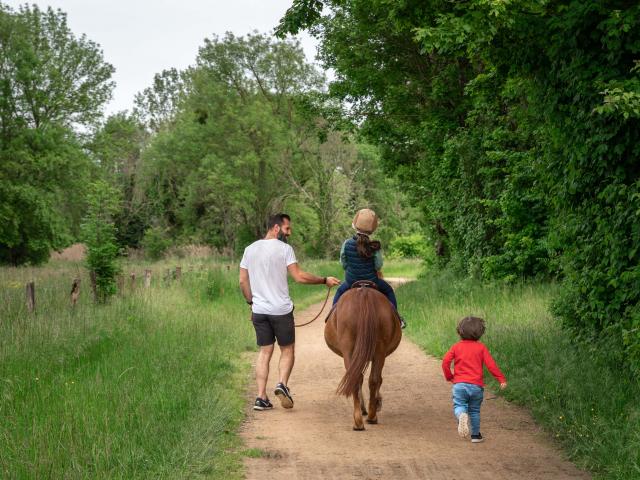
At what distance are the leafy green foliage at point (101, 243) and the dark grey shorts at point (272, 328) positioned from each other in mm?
7686

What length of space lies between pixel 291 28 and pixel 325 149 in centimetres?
3959

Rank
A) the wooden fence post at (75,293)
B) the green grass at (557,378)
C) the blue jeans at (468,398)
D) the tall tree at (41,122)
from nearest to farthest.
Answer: the green grass at (557,378)
the blue jeans at (468,398)
the wooden fence post at (75,293)
the tall tree at (41,122)

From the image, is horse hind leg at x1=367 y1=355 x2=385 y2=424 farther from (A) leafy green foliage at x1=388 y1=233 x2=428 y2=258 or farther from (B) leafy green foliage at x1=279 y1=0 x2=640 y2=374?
(A) leafy green foliage at x1=388 y1=233 x2=428 y2=258

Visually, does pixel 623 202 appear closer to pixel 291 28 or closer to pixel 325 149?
pixel 291 28

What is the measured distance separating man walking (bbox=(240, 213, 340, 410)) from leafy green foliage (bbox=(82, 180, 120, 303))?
7713 millimetres

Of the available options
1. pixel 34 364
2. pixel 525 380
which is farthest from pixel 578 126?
pixel 34 364

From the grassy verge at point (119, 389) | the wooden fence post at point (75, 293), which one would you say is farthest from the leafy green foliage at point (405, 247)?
the wooden fence post at point (75, 293)

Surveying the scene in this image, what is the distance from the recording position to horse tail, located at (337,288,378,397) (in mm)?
7246

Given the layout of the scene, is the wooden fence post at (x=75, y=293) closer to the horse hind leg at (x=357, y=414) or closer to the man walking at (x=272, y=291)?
the man walking at (x=272, y=291)

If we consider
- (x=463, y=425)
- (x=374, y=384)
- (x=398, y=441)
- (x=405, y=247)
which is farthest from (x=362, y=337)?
(x=405, y=247)

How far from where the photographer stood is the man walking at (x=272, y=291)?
835 cm

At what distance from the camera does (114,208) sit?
15711mm

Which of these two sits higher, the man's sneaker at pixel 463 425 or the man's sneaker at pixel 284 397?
the man's sneaker at pixel 463 425

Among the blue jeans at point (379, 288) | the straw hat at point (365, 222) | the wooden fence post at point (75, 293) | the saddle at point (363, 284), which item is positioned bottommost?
the wooden fence post at point (75, 293)
